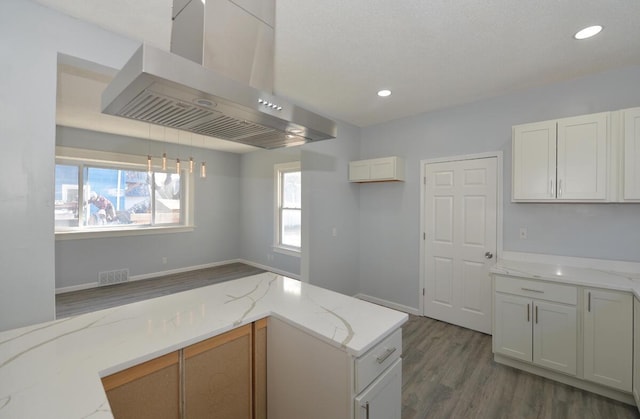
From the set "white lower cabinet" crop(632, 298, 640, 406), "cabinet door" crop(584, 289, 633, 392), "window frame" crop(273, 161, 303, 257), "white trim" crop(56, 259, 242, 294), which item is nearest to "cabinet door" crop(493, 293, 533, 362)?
"cabinet door" crop(584, 289, 633, 392)

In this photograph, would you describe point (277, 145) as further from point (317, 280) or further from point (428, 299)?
point (428, 299)

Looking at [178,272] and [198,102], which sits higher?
[198,102]

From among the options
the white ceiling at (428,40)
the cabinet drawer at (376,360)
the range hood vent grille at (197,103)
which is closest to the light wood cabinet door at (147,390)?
the cabinet drawer at (376,360)

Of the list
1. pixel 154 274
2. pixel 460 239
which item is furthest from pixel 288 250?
pixel 460 239

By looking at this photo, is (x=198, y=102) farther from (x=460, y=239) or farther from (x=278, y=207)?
(x=278, y=207)

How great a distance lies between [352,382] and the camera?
3.94 ft

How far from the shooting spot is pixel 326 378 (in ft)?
4.27

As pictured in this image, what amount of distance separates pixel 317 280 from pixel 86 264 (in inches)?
155

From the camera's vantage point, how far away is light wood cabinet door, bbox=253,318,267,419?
1554 mm

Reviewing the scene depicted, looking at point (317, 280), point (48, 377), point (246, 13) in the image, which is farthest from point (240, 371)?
point (317, 280)

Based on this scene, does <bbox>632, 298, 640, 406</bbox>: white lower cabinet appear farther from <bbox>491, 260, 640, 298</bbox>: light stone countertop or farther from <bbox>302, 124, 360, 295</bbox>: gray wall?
<bbox>302, 124, 360, 295</bbox>: gray wall

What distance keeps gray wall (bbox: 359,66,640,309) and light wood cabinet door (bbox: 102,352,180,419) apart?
3.08m

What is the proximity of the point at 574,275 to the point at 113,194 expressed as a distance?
21.3ft

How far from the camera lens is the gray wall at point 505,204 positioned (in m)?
2.43
